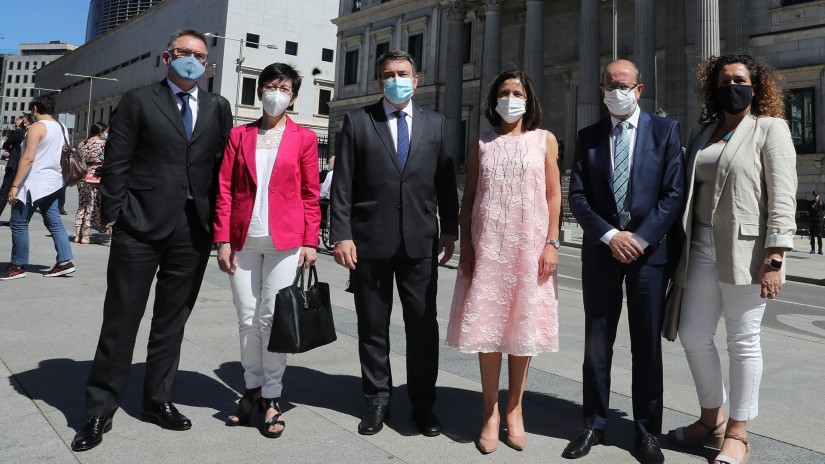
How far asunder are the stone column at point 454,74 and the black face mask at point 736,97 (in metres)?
28.8

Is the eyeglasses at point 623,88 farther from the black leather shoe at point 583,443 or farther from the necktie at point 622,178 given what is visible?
the black leather shoe at point 583,443

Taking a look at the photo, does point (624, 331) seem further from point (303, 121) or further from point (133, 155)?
point (303, 121)

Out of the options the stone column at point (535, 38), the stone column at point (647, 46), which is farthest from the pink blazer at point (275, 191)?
the stone column at point (535, 38)

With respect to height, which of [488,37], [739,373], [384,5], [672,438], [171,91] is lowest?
[672,438]

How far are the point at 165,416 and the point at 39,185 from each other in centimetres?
565

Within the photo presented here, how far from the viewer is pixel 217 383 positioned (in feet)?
14.7

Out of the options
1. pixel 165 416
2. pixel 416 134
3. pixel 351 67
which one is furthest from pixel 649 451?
pixel 351 67

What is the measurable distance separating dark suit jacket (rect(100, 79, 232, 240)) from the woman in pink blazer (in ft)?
0.59

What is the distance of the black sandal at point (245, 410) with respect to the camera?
3.72 m

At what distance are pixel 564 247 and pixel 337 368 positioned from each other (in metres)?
15.4

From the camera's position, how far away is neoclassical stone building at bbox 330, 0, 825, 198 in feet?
75.0

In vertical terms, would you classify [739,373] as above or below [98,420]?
above

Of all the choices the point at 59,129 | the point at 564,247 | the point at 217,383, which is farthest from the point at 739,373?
the point at 564,247

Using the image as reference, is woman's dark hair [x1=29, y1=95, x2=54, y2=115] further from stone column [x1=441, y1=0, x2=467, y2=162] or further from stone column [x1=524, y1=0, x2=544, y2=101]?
stone column [x1=441, y1=0, x2=467, y2=162]
